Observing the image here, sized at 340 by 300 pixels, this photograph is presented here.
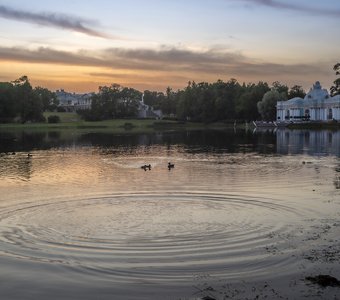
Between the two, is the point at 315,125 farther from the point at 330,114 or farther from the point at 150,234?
the point at 150,234

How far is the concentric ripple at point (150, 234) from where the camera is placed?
1563cm

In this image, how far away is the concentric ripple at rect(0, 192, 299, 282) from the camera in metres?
15.6

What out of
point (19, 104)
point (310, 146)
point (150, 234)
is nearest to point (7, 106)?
point (19, 104)

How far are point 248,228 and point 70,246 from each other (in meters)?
6.93

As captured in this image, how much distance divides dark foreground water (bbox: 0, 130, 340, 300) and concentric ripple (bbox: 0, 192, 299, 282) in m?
0.04

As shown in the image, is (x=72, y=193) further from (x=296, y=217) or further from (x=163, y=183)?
(x=296, y=217)

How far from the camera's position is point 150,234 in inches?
774

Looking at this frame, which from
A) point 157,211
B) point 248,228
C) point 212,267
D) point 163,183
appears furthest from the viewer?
point 163,183

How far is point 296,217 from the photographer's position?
22906 mm

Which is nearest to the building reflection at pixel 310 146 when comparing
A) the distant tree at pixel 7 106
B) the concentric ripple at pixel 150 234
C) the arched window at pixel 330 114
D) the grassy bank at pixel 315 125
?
the concentric ripple at pixel 150 234

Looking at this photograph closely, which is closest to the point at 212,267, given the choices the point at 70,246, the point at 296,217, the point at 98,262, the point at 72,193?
the point at 98,262

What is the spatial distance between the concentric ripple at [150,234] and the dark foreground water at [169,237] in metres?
0.04

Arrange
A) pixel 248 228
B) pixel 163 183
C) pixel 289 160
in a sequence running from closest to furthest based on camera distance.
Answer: pixel 248 228, pixel 163 183, pixel 289 160

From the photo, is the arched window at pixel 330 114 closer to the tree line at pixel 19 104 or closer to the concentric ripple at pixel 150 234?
the tree line at pixel 19 104
